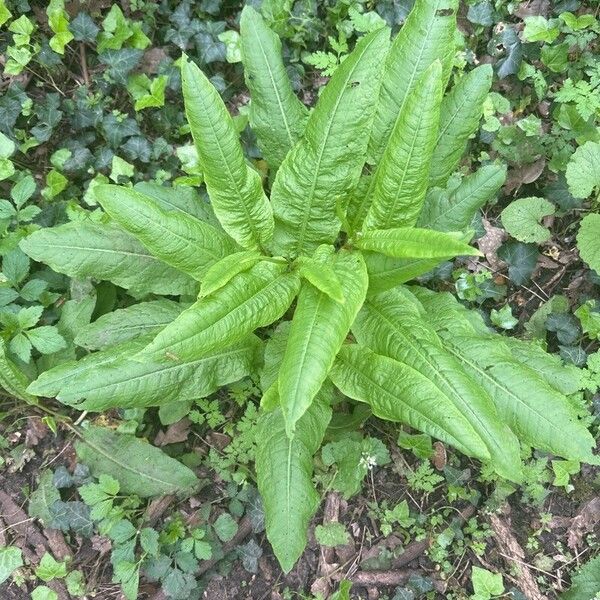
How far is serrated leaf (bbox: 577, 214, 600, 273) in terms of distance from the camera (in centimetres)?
318

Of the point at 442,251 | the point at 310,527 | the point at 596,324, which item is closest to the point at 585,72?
the point at 596,324

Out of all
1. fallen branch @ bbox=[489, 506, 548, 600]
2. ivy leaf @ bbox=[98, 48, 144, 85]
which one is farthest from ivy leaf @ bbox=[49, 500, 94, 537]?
ivy leaf @ bbox=[98, 48, 144, 85]

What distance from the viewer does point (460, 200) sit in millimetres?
2682

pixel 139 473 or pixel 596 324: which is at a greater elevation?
pixel 596 324

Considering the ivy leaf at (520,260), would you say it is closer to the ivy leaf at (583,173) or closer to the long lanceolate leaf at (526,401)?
the ivy leaf at (583,173)

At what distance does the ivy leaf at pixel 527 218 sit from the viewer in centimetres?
338

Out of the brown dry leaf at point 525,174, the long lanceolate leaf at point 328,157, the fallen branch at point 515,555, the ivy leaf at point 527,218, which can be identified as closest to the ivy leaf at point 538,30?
the brown dry leaf at point 525,174

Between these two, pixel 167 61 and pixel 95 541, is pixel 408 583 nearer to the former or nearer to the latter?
pixel 95 541

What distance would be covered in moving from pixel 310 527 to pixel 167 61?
2599mm

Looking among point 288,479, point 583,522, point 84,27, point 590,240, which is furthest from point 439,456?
point 84,27

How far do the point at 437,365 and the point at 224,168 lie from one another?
1093 millimetres

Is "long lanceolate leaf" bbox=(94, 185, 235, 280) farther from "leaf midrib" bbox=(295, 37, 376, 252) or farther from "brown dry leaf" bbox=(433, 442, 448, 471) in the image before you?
"brown dry leaf" bbox=(433, 442, 448, 471)

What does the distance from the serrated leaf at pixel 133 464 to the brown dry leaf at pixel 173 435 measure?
0.41 ft

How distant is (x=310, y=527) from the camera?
316 centimetres
